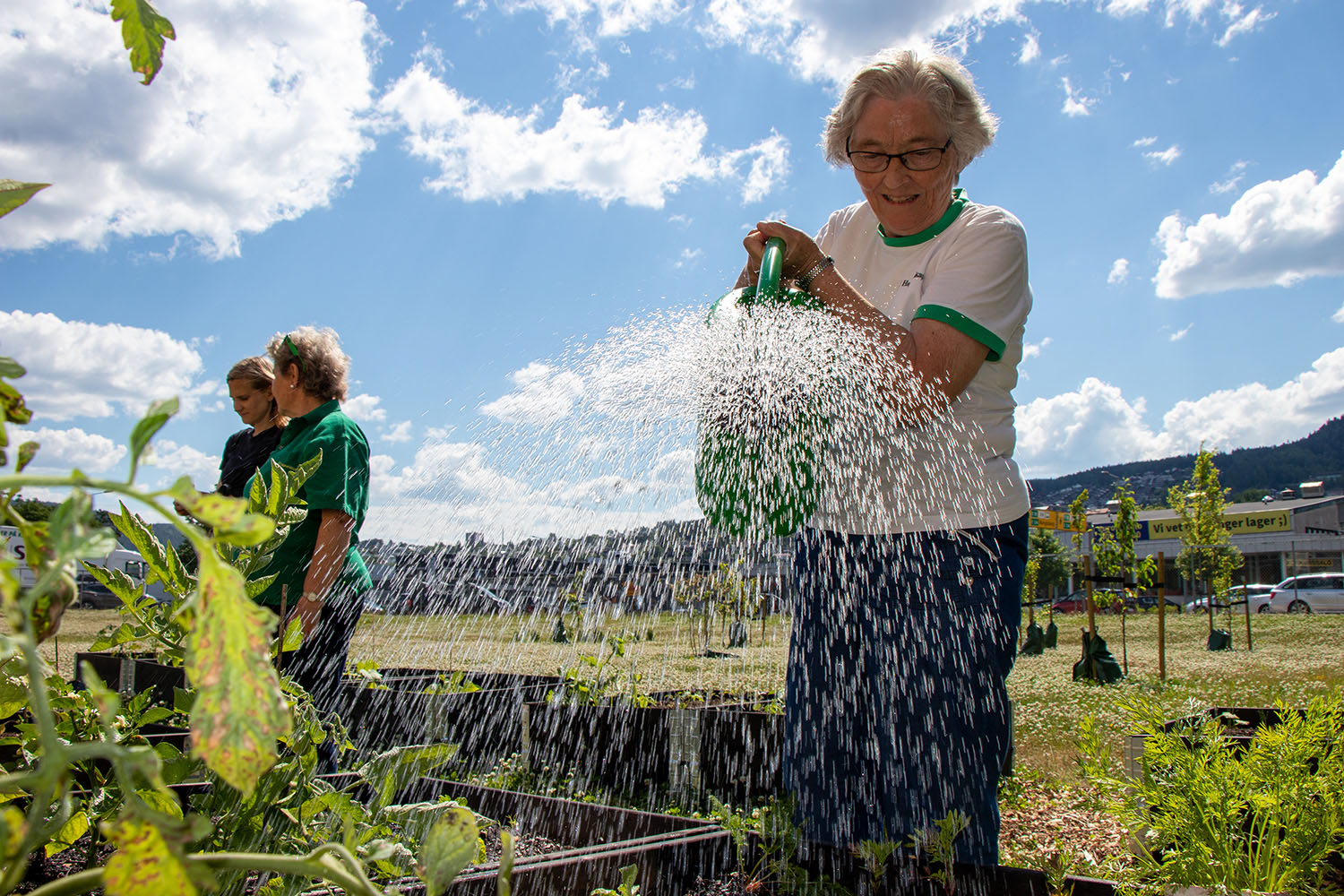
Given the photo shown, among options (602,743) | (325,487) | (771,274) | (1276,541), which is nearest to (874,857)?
(771,274)

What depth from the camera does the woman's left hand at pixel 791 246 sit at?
7.07 ft

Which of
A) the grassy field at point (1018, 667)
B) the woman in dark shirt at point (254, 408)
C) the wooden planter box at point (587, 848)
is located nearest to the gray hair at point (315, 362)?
the woman in dark shirt at point (254, 408)

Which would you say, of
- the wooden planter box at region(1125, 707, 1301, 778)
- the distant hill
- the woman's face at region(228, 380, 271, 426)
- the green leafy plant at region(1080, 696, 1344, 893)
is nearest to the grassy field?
the wooden planter box at region(1125, 707, 1301, 778)

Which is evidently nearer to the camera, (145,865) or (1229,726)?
(145,865)

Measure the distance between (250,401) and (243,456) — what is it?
29 centimetres

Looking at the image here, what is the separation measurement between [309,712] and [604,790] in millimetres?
3527

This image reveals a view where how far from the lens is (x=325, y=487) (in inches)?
126

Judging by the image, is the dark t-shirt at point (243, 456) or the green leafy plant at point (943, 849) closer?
the green leafy plant at point (943, 849)

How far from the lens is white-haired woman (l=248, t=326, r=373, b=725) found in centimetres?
317

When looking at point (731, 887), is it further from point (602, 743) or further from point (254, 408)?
point (254, 408)

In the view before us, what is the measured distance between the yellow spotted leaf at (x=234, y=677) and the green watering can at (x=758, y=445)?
1760 millimetres

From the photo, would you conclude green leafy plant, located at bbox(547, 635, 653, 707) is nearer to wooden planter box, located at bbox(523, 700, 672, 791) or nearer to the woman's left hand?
wooden planter box, located at bbox(523, 700, 672, 791)

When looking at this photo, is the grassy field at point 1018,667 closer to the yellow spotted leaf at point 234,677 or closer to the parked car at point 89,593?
the parked car at point 89,593

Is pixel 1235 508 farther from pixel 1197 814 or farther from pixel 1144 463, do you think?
pixel 1144 463
